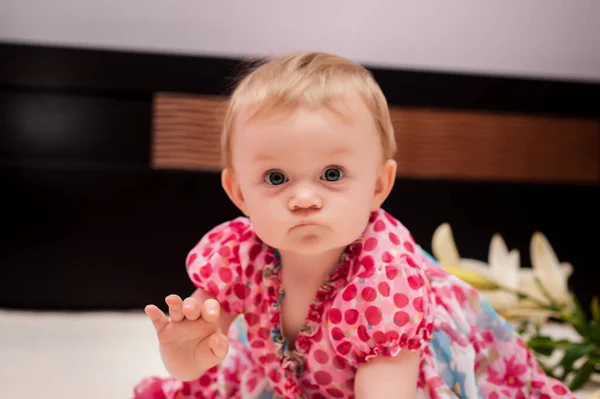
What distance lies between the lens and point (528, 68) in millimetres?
1972

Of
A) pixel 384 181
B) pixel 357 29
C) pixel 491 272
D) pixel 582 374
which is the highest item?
pixel 357 29

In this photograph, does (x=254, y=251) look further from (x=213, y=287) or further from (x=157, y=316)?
(x=157, y=316)

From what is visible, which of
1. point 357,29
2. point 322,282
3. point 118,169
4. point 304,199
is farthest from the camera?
point 357,29

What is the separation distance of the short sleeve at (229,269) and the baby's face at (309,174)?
0.11 m

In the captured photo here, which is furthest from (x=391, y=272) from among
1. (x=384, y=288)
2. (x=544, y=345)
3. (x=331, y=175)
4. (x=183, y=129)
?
(x=183, y=129)

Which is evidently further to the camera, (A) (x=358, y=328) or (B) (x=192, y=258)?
(B) (x=192, y=258)

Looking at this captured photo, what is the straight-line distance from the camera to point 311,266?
687mm

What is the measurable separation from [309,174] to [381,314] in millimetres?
153

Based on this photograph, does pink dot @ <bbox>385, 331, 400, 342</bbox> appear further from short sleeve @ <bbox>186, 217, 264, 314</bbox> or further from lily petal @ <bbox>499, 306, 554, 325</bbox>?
lily petal @ <bbox>499, 306, 554, 325</bbox>

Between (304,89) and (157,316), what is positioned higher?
(304,89)

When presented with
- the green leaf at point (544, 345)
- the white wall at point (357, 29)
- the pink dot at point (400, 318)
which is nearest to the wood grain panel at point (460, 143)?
the white wall at point (357, 29)

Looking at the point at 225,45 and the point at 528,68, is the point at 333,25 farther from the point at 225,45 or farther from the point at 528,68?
the point at 528,68

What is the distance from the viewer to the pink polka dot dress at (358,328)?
2.08 ft

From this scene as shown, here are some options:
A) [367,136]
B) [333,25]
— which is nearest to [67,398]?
[367,136]
